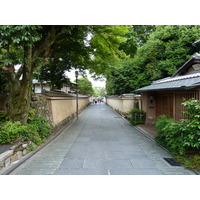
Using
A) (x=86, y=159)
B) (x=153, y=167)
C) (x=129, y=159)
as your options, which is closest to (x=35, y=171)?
(x=86, y=159)

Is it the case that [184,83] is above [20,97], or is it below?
above

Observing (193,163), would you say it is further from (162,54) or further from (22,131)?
(162,54)

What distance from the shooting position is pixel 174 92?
6.54 m

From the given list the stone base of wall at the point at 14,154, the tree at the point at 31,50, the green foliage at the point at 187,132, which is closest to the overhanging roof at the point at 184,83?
the green foliage at the point at 187,132

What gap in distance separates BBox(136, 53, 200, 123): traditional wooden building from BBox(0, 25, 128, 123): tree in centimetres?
362

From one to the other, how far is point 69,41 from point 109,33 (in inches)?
112

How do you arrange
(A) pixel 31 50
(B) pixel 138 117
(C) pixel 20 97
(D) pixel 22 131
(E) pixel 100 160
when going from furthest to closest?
(B) pixel 138 117 → (C) pixel 20 97 → (A) pixel 31 50 → (D) pixel 22 131 → (E) pixel 100 160

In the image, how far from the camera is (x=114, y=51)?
9008 mm

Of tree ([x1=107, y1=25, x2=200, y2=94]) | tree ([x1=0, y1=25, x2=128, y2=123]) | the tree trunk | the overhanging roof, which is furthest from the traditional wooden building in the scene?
the tree trunk

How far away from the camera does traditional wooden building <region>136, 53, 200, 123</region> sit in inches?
211

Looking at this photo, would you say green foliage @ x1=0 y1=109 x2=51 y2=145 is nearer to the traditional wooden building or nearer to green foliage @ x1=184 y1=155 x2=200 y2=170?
green foliage @ x1=184 y1=155 x2=200 y2=170

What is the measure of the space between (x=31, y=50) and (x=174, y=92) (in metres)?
6.98

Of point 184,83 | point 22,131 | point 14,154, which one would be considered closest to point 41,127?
point 22,131

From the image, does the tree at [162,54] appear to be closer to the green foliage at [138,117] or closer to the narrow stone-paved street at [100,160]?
the green foliage at [138,117]
